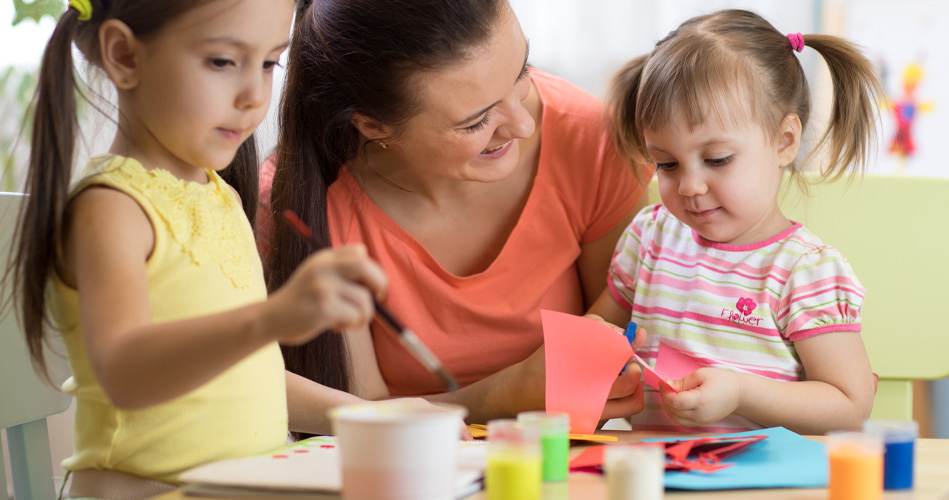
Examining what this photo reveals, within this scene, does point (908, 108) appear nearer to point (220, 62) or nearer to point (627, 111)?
point (627, 111)

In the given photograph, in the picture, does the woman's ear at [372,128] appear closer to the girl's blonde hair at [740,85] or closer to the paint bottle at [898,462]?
the girl's blonde hair at [740,85]

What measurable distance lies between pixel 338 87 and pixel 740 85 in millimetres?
565

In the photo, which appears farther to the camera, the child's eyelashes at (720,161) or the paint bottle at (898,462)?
the child's eyelashes at (720,161)

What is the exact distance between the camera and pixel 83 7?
0.84 meters

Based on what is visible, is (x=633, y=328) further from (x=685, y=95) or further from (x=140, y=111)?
(x=140, y=111)

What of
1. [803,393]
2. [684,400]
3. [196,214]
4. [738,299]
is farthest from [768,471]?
[196,214]

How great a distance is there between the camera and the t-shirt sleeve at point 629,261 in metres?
1.38

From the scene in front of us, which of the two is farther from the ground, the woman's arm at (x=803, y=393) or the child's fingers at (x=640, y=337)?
the child's fingers at (x=640, y=337)

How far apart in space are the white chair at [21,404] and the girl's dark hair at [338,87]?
358 mm

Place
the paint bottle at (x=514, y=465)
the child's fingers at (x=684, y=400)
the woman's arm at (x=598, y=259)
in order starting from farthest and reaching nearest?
the woman's arm at (x=598, y=259), the child's fingers at (x=684, y=400), the paint bottle at (x=514, y=465)

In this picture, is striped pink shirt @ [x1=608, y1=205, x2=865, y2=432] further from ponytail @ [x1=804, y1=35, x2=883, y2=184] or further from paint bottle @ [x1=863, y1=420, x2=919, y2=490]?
paint bottle @ [x1=863, y1=420, x2=919, y2=490]

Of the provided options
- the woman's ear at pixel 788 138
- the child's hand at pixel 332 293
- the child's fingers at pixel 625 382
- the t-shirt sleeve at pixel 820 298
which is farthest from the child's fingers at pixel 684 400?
the child's hand at pixel 332 293

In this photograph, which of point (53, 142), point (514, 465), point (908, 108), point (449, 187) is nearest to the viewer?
point (514, 465)

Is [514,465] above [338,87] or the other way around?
the other way around
